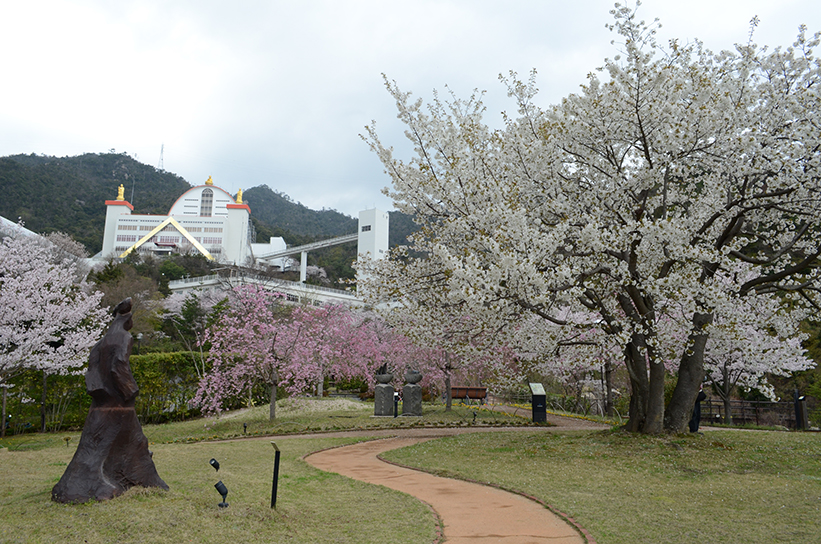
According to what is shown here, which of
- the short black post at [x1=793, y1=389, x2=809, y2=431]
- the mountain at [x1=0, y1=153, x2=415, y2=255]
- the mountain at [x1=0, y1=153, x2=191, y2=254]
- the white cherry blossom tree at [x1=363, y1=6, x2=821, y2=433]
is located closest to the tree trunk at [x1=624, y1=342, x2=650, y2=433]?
the white cherry blossom tree at [x1=363, y1=6, x2=821, y2=433]

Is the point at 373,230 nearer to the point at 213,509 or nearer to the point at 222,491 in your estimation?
the point at 213,509

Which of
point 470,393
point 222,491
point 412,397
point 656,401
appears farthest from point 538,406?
point 222,491

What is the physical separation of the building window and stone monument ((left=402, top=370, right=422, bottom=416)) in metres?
76.3

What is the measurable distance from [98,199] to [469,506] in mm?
90225

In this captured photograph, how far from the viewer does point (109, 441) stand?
5234 mm

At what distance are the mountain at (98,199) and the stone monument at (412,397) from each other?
5423 cm

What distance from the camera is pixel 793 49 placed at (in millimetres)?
8914

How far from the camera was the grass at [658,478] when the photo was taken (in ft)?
16.0

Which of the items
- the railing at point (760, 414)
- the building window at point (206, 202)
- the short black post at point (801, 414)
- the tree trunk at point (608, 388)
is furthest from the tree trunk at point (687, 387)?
the building window at point (206, 202)

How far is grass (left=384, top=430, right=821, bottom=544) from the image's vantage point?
4871 millimetres

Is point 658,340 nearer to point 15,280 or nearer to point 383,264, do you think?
point 383,264

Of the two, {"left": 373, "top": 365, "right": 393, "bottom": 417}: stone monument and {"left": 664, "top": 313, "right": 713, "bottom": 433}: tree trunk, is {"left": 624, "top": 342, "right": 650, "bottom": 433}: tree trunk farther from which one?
{"left": 373, "top": 365, "right": 393, "bottom": 417}: stone monument

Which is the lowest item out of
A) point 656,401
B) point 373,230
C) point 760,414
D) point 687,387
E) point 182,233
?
point 760,414

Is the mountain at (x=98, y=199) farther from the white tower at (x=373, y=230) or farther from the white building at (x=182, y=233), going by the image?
the white tower at (x=373, y=230)
